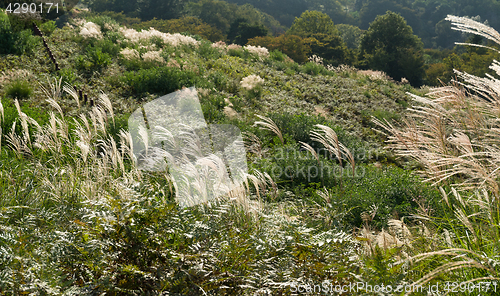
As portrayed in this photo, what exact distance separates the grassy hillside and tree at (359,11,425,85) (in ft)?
70.0

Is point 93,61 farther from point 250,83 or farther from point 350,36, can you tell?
point 350,36

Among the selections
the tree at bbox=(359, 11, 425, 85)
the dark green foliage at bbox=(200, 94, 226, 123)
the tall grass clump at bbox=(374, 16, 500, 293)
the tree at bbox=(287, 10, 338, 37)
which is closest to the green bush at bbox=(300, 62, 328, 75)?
the dark green foliage at bbox=(200, 94, 226, 123)

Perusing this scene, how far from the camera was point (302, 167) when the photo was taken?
14.1ft

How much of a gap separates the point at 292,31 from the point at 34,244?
38667 mm

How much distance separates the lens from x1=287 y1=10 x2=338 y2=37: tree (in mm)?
35375

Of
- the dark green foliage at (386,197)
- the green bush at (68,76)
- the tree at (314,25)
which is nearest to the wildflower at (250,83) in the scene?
the green bush at (68,76)

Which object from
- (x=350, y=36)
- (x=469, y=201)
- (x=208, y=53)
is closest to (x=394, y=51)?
(x=350, y=36)

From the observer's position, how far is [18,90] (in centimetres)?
552

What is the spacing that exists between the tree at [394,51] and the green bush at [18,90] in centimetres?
2755

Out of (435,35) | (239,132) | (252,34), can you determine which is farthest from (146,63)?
(435,35)

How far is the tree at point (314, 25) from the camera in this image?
35375 mm

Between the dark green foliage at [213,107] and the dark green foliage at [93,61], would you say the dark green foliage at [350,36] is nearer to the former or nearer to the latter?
the dark green foliage at [213,107]

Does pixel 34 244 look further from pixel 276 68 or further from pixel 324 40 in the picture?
pixel 324 40

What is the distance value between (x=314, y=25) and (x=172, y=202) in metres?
38.6
